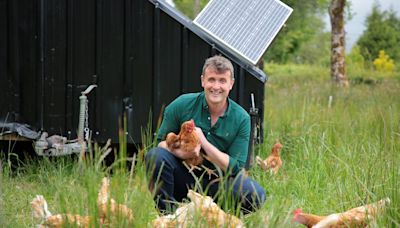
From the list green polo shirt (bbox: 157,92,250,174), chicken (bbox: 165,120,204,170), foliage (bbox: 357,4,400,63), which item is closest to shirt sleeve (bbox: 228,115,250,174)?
green polo shirt (bbox: 157,92,250,174)

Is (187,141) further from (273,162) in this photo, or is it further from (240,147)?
(273,162)

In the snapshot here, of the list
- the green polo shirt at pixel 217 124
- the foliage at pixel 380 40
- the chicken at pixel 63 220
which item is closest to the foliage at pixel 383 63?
the foliage at pixel 380 40

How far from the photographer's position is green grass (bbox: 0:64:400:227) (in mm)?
2928

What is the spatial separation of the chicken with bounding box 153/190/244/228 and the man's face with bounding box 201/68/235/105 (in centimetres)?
107

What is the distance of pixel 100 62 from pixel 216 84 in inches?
84.0

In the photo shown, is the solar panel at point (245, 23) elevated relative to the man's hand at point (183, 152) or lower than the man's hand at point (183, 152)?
elevated

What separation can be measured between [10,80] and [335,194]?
3.17 meters

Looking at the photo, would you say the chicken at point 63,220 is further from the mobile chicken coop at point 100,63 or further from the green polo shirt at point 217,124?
the mobile chicken coop at point 100,63

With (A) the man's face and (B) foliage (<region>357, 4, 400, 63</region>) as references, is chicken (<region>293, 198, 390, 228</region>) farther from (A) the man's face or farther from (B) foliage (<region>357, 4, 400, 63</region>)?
(B) foliage (<region>357, 4, 400, 63</region>)

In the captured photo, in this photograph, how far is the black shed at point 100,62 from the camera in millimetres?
6012

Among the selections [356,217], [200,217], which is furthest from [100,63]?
[200,217]

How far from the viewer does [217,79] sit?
4.23 m

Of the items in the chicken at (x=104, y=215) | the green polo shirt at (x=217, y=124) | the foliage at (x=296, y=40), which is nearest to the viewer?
the chicken at (x=104, y=215)

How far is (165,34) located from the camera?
6.08 metres
